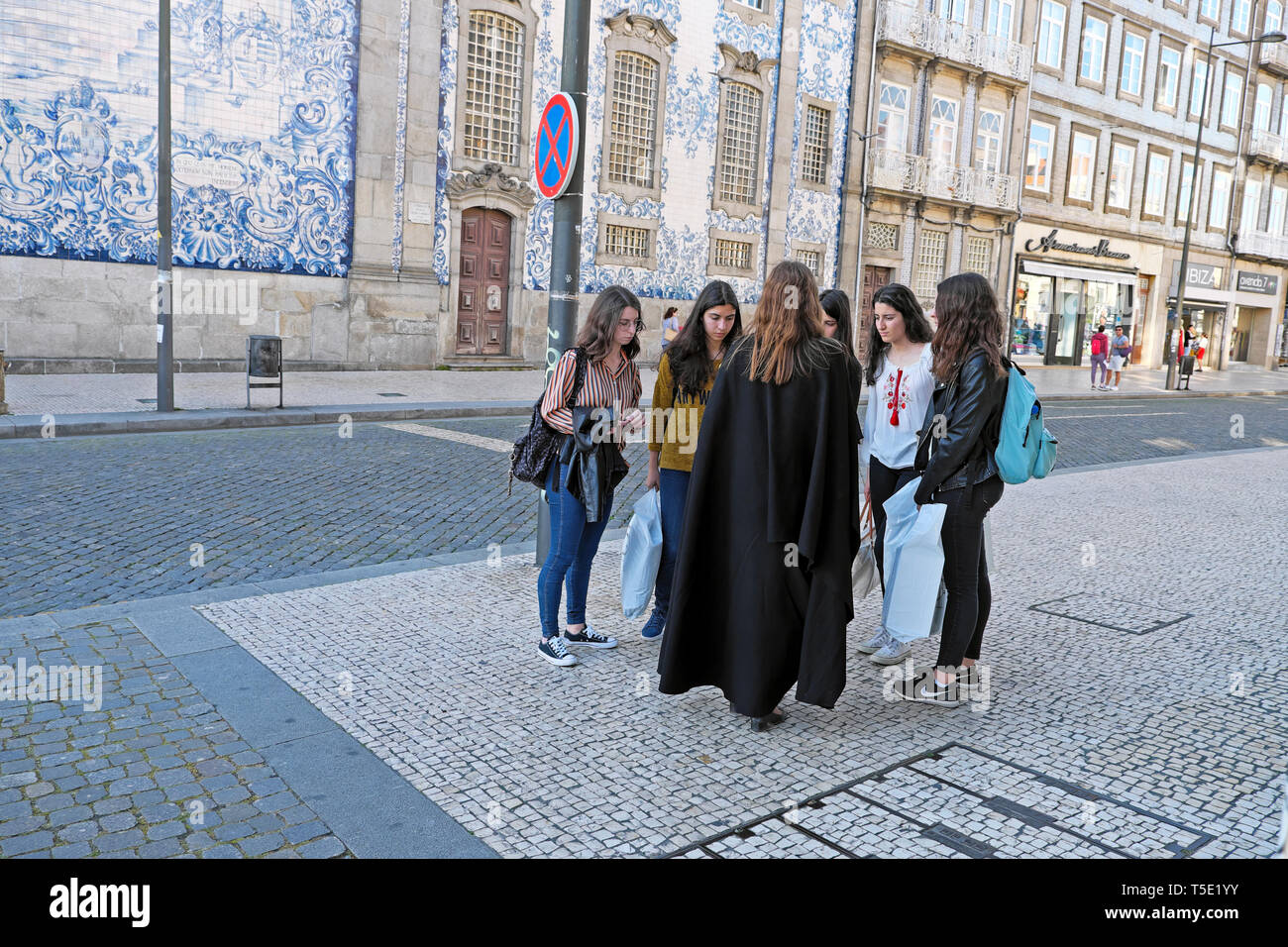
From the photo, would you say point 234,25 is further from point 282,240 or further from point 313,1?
point 282,240

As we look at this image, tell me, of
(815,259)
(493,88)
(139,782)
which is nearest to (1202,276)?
(815,259)

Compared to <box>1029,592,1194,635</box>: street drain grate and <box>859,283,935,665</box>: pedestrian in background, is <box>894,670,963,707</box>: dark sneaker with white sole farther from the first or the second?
<box>1029,592,1194,635</box>: street drain grate

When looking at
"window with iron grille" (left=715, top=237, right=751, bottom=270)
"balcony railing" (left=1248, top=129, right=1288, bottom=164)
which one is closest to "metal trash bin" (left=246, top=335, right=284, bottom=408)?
"window with iron grille" (left=715, top=237, right=751, bottom=270)

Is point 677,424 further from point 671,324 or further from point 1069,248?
point 1069,248

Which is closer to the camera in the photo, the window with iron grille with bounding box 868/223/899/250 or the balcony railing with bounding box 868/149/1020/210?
the balcony railing with bounding box 868/149/1020/210

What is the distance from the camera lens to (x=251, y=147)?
17.3m

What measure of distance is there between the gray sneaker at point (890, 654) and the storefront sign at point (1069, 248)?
103ft

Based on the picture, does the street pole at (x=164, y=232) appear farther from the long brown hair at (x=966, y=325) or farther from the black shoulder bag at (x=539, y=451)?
the long brown hair at (x=966, y=325)

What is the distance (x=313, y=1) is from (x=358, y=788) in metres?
17.3

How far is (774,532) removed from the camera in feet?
13.2

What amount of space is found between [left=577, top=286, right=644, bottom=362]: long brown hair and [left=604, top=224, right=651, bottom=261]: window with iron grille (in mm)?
18719

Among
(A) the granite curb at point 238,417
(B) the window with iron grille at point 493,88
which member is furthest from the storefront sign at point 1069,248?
(A) the granite curb at point 238,417

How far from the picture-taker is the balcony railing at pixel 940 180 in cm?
2922

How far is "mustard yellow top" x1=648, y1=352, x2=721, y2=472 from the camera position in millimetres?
5004
